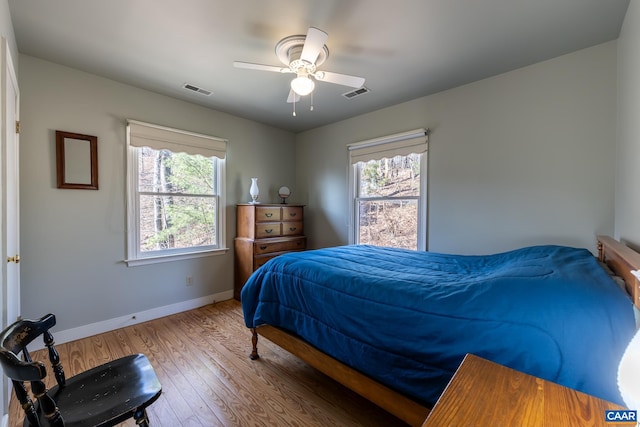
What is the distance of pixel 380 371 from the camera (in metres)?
1.48

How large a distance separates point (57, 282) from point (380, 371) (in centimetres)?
301

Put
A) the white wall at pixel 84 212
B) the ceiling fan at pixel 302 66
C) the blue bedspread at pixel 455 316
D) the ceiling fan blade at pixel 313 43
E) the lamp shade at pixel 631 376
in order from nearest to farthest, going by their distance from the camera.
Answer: the lamp shade at pixel 631 376 < the blue bedspread at pixel 455 316 < the ceiling fan blade at pixel 313 43 < the ceiling fan at pixel 302 66 < the white wall at pixel 84 212

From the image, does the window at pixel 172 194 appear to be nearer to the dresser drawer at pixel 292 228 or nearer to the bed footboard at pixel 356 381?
the dresser drawer at pixel 292 228

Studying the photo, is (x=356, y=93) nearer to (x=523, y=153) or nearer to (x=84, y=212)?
(x=523, y=153)

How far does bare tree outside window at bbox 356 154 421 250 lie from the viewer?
338 centimetres

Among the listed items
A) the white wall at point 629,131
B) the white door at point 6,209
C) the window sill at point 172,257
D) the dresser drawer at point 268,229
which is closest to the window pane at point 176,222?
the window sill at point 172,257

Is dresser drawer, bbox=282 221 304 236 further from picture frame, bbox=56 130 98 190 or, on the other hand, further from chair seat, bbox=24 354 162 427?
chair seat, bbox=24 354 162 427

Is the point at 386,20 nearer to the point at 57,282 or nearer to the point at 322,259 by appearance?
the point at 322,259

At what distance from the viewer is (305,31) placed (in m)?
2.00

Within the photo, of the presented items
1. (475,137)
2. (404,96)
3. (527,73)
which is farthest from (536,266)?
(404,96)

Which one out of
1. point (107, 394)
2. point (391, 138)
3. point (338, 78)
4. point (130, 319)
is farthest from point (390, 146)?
point (130, 319)

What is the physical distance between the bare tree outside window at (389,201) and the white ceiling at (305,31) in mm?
1012

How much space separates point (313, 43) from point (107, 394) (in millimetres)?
2195

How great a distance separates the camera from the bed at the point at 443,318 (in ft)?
3.41
